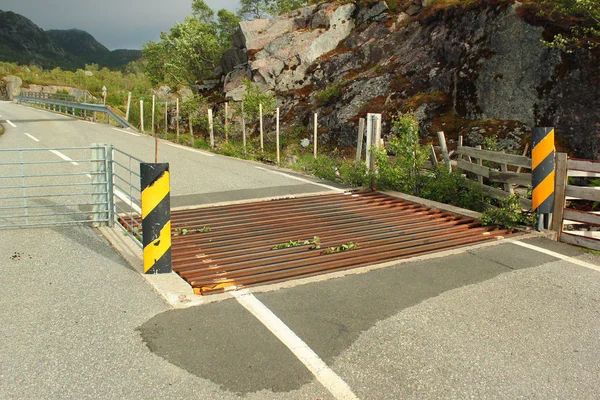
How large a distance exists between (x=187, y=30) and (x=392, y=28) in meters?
19.9

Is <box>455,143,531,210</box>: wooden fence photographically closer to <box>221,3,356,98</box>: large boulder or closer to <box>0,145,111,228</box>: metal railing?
<box>0,145,111,228</box>: metal railing

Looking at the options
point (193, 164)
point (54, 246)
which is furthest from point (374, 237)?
point (193, 164)

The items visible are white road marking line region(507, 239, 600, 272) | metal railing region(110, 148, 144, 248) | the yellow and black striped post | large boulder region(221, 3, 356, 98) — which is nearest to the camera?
the yellow and black striped post

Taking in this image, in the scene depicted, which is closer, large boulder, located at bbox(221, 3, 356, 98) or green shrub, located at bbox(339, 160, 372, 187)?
green shrub, located at bbox(339, 160, 372, 187)

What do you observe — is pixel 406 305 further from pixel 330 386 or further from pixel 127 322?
pixel 127 322

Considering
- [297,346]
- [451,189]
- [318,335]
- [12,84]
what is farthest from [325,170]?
[12,84]

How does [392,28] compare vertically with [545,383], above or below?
above

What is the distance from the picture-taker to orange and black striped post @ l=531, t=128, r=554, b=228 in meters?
6.68

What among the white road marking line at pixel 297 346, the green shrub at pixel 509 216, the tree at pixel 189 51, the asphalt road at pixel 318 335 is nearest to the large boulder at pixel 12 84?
the tree at pixel 189 51

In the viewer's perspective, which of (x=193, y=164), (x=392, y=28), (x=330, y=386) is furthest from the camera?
(x=392, y=28)

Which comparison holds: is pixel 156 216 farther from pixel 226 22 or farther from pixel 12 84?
pixel 12 84

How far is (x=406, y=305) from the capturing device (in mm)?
A: 4477

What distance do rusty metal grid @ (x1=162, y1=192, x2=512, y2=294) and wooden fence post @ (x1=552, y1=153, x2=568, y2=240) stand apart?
62 centimetres

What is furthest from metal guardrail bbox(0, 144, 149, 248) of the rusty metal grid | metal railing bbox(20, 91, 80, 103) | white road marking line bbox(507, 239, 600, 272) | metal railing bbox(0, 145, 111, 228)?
metal railing bbox(20, 91, 80, 103)
